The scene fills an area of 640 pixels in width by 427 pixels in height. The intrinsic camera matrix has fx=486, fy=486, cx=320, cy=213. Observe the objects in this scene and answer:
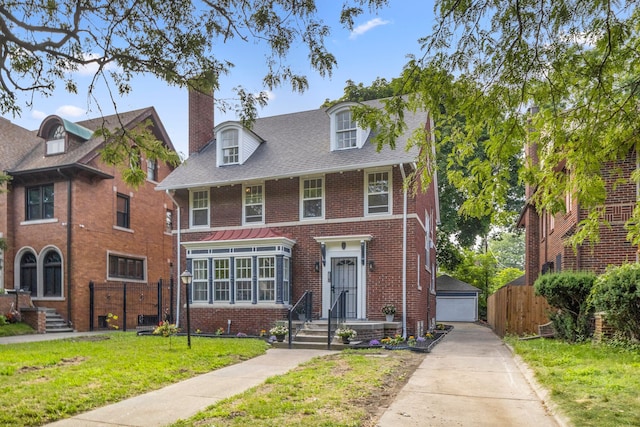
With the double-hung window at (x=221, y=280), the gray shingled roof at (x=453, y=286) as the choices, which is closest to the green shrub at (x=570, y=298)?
the double-hung window at (x=221, y=280)

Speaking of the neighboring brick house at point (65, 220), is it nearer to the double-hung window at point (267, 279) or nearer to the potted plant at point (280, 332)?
the double-hung window at point (267, 279)

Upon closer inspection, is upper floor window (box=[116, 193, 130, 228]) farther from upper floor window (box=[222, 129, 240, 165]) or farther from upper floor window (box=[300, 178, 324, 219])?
upper floor window (box=[300, 178, 324, 219])

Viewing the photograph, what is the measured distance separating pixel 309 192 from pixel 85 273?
30.7 feet

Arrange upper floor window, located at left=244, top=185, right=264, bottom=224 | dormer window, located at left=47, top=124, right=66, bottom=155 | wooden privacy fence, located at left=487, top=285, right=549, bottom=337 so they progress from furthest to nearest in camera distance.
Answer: dormer window, located at left=47, top=124, right=66, bottom=155 → upper floor window, located at left=244, top=185, right=264, bottom=224 → wooden privacy fence, located at left=487, top=285, right=549, bottom=337

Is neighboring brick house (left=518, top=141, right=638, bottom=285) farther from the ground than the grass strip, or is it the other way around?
neighboring brick house (left=518, top=141, right=638, bottom=285)

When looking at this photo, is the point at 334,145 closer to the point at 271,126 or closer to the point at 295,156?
the point at 295,156

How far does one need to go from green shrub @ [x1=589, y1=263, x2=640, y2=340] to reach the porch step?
16.7 metres

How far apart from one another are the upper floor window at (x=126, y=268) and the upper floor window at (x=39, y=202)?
293 cm

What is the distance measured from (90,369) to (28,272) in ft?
43.6

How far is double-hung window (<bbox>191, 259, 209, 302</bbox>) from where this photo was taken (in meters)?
15.9

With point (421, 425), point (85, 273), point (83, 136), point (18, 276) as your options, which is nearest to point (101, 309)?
point (85, 273)

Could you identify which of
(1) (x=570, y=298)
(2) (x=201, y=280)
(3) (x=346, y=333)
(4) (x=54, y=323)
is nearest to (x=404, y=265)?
(3) (x=346, y=333)

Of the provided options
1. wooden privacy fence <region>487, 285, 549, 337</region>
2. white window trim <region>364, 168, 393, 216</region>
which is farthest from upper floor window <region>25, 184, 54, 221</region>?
wooden privacy fence <region>487, 285, 549, 337</region>

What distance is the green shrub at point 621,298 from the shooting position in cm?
990
